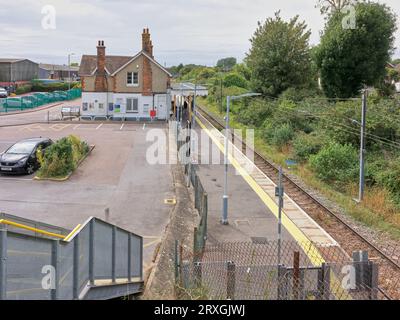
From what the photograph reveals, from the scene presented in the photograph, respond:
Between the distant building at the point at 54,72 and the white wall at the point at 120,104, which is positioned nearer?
the white wall at the point at 120,104

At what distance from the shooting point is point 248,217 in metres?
18.5

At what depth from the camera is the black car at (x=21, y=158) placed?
2320 cm

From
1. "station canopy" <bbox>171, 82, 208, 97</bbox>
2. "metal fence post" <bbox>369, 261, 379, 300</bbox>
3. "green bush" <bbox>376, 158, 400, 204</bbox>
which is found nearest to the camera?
"metal fence post" <bbox>369, 261, 379, 300</bbox>

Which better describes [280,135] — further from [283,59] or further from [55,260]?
[55,260]

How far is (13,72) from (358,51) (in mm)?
63429

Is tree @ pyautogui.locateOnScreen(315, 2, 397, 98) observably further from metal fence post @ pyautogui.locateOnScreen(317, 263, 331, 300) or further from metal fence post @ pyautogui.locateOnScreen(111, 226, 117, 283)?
metal fence post @ pyautogui.locateOnScreen(111, 226, 117, 283)

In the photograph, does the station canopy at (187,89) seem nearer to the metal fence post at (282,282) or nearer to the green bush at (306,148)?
the green bush at (306,148)

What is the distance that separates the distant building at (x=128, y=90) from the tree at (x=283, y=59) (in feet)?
30.2

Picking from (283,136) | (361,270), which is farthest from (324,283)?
(283,136)

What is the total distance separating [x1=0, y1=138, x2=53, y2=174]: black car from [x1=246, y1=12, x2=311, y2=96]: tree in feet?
93.1

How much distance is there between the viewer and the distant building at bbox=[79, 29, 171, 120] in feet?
157

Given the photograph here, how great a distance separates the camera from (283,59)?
159ft

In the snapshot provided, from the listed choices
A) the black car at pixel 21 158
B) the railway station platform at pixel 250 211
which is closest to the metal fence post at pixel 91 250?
the railway station platform at pixel 250 211

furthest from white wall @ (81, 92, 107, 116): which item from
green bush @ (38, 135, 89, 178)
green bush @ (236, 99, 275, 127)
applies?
green bush @ (38, 135, 89, 178)
